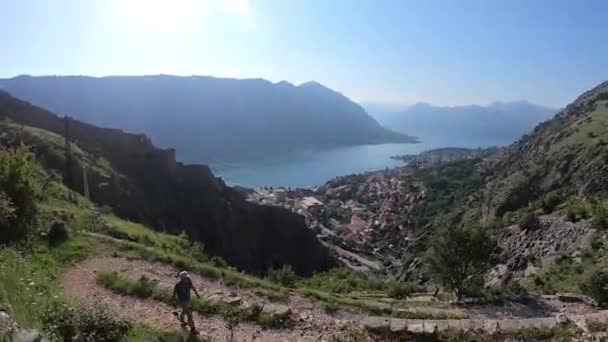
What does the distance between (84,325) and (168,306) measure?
12.7 feet

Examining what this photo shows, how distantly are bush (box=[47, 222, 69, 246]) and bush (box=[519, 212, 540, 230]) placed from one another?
26663mm

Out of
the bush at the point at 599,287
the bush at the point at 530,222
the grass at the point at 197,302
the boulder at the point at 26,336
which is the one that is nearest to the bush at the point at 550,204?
the bush at the point at 530,222

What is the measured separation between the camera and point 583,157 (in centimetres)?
4619

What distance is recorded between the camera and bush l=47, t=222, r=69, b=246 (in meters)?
14.5

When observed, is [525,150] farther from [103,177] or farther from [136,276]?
[136,276]

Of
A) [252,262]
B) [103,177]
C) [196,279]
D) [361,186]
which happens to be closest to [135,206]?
[103,177]

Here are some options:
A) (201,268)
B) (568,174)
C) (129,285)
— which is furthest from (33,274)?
(568,174)

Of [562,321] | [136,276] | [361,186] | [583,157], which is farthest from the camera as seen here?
[361,186]

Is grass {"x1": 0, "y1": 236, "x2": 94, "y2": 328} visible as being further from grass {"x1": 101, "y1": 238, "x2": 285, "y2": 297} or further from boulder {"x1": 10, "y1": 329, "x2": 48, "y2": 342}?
grass {"x1": 101, "y1": 238, "x2": 285, "y2": 297}

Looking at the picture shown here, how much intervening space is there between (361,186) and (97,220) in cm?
11574

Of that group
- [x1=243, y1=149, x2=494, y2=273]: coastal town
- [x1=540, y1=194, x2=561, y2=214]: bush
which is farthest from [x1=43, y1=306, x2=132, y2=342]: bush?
[x1=243, y1=149, x2=494, y2=273]: coastal town

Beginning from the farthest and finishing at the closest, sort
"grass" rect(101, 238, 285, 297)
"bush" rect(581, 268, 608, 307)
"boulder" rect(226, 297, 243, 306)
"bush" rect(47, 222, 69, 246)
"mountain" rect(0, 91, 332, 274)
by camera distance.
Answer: "mountain" rect(0, 91, 332, 274), "bush" rect(47, 222, 69, 246), "grass" rect(101, 238, 285, 297), "bush" rect(581, 268, 608, 307), "boulder" rect(226, 297, 243, 306)

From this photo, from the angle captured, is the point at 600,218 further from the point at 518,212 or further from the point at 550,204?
the point at 518,212

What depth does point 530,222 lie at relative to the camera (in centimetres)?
3109
